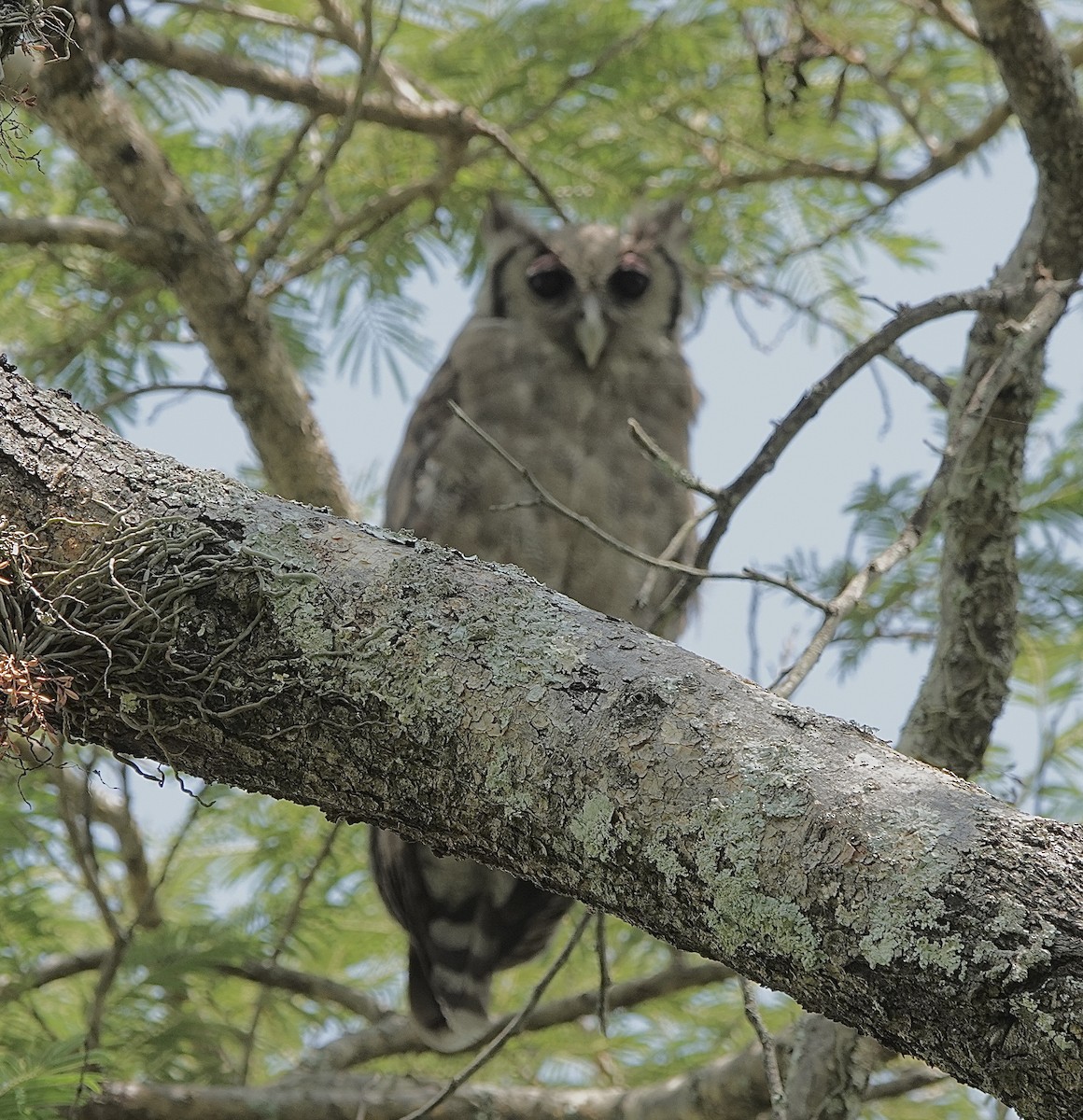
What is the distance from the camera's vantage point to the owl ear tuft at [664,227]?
4.22m

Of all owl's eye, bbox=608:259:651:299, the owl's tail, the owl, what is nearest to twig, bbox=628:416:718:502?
the owl

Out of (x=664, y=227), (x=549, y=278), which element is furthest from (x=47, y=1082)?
(x=664, y=227)

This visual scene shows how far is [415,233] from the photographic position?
12.8 feet

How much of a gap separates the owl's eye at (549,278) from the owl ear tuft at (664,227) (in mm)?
314

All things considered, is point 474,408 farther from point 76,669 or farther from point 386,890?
point 76,669

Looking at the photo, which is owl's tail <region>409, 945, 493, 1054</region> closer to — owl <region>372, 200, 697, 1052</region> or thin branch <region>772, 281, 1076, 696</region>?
owl <region>372, 200, 697, 1052</region>

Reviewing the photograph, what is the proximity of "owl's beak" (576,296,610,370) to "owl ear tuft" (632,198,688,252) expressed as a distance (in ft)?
1.23

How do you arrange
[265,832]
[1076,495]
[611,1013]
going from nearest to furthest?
[1076,495], [611,1013], [265,832]

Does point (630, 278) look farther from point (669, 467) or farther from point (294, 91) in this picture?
point (669, 467)

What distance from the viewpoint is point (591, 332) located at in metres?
3.91

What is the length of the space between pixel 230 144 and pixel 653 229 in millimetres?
1282

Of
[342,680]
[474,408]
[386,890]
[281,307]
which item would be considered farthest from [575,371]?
[342,680]

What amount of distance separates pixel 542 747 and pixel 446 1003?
2.38m

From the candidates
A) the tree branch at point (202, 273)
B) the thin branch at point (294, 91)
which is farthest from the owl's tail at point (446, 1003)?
the thin branch at point (294, 91)
